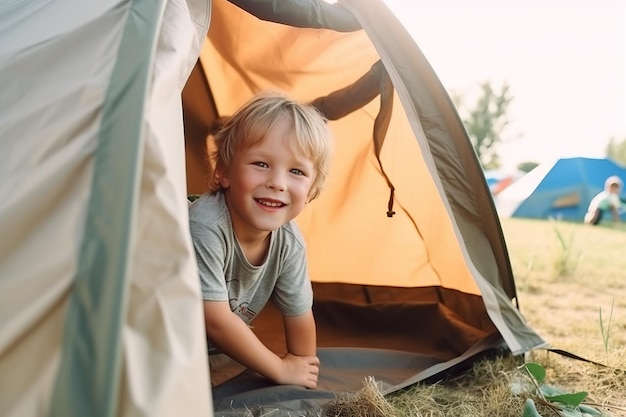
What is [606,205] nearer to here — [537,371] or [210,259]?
[537,371]

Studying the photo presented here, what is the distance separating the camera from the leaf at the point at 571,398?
5.11ft

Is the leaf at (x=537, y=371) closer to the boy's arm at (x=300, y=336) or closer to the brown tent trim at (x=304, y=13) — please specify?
the boy's arm at (x=300, y=336)

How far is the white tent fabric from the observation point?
861 mm

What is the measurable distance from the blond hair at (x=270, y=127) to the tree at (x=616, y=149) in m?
22.1

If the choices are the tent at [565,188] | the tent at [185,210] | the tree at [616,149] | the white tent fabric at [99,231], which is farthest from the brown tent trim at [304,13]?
the tree at [616,149]

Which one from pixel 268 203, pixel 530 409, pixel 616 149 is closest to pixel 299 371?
pixel 268 203

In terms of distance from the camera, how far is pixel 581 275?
11.8ft

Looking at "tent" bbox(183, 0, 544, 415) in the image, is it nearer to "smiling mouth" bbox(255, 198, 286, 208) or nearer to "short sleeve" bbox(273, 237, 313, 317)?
"short sleeve" bbox(273, 237, 313, 317)

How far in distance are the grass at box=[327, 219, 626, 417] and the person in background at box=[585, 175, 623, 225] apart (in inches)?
131

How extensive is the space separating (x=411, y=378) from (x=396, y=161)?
740 millimetres

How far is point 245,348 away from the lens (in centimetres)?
160

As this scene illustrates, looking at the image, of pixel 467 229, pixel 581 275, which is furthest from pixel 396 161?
pixel 581 275

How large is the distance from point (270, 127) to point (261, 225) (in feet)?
0.80

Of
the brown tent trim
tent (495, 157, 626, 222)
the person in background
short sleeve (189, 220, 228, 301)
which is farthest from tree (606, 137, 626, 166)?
short sleeve (189, 220, 228, 301)
